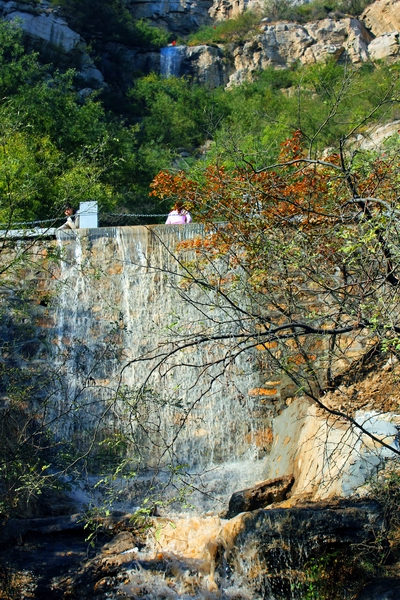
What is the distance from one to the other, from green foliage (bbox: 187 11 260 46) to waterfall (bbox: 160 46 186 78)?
1027 mm

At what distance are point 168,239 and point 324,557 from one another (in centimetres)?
600

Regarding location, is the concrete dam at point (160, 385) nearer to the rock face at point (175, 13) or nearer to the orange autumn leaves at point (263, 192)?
the orange autumn leaves at point (263, 192)

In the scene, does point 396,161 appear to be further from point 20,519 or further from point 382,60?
point 382,60

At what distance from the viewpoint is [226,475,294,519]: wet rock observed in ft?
23.7

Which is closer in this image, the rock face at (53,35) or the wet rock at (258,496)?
the wet rock at (258,496)

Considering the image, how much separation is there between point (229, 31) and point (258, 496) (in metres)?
30.3

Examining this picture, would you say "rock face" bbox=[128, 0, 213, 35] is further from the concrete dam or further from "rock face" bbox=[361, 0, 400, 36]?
the concrete dam

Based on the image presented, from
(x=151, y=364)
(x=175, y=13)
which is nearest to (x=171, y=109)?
(x=175, y=13)

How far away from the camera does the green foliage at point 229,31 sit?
110 ft

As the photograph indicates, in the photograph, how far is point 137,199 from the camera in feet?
58.3

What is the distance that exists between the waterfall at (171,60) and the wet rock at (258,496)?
89.2 ft

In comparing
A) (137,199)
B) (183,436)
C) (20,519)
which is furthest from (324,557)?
(137,199)

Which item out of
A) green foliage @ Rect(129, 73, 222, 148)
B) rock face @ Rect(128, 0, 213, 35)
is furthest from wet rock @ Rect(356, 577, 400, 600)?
rock face @ Rect(128, 0, 213, 35)

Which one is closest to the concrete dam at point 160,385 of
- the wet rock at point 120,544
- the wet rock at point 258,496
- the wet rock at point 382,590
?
the wet rock at point 258,496
